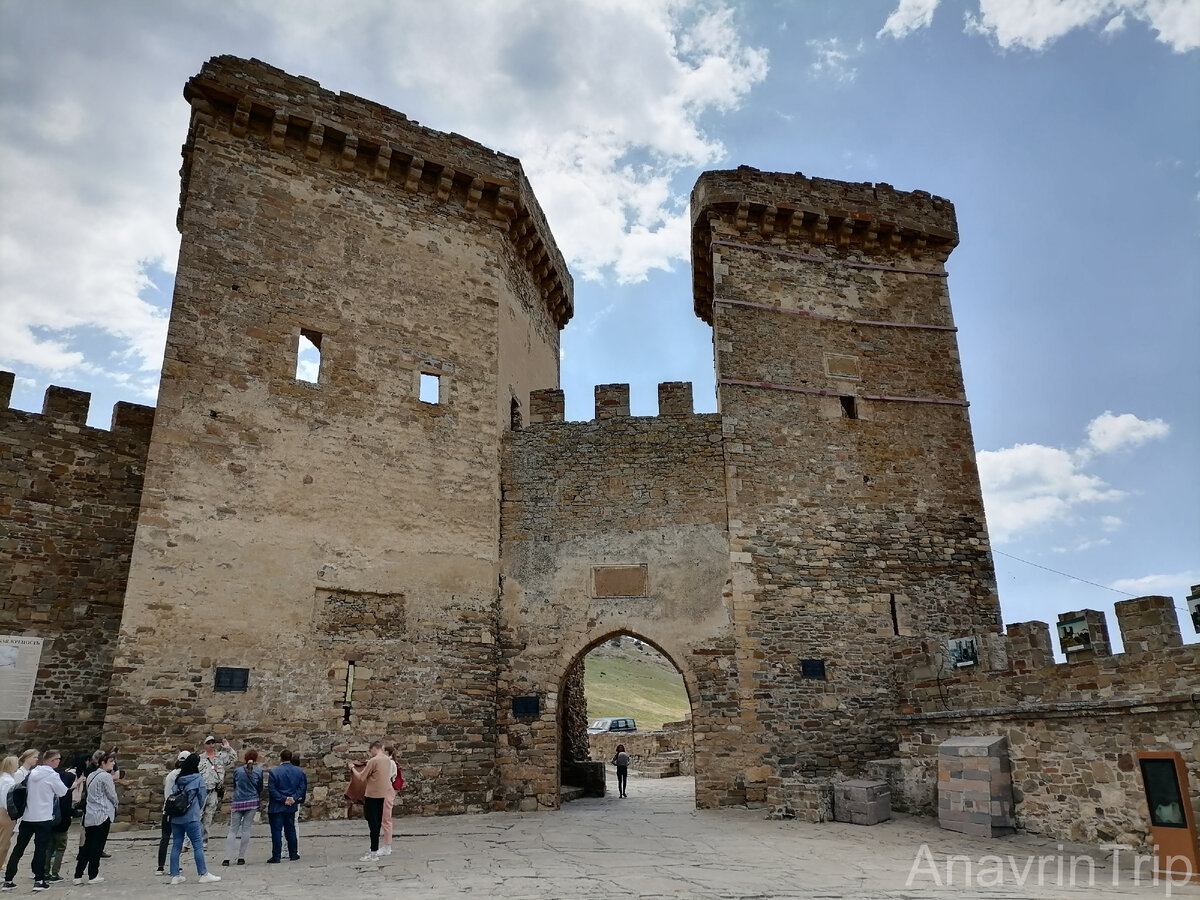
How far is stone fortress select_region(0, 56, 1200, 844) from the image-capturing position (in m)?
9.87

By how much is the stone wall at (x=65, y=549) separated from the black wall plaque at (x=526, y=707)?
5.21 meters

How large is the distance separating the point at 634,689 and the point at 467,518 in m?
24.3

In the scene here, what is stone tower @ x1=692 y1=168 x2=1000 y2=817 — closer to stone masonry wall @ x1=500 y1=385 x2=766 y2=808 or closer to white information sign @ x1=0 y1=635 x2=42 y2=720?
stone masonry wall @ x1=500 y1=385 x2=766 y2=808

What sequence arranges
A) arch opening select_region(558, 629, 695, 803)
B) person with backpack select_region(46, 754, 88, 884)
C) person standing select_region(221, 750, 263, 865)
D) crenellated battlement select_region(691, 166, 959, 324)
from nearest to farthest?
1. person with backpack select_region(46, 754, 88, 884)
2. person standing select_region(221, 750, 263, 865)
3. arch opening select_region(558, 629, 695, 803)
4. crenellated battlement select_region(691, 166, 959, 324)

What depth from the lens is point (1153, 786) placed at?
7340 mm

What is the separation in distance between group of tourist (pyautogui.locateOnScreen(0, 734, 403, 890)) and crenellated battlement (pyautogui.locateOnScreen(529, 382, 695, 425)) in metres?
6.33

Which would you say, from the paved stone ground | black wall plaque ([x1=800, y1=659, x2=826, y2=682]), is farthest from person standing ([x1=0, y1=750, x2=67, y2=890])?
black wall plaque ([x1=800, y1=659, x2=826, y2=682])

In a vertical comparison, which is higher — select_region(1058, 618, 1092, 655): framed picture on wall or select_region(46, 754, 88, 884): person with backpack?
select_region(1058, 618, 1092, 655): framed picture on wall

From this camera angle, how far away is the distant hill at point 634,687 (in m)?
29.8

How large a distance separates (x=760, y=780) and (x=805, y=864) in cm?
363

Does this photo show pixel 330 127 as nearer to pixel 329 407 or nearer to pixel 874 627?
pixel 329 407

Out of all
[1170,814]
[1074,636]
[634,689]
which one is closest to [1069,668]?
[1074,636]

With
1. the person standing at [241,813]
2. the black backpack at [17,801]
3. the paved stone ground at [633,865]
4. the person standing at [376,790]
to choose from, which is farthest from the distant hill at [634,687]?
the black backpack at [17,801]

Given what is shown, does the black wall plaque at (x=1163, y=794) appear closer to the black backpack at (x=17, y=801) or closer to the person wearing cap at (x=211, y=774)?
the person wearing cap at (x=211, y=774)
